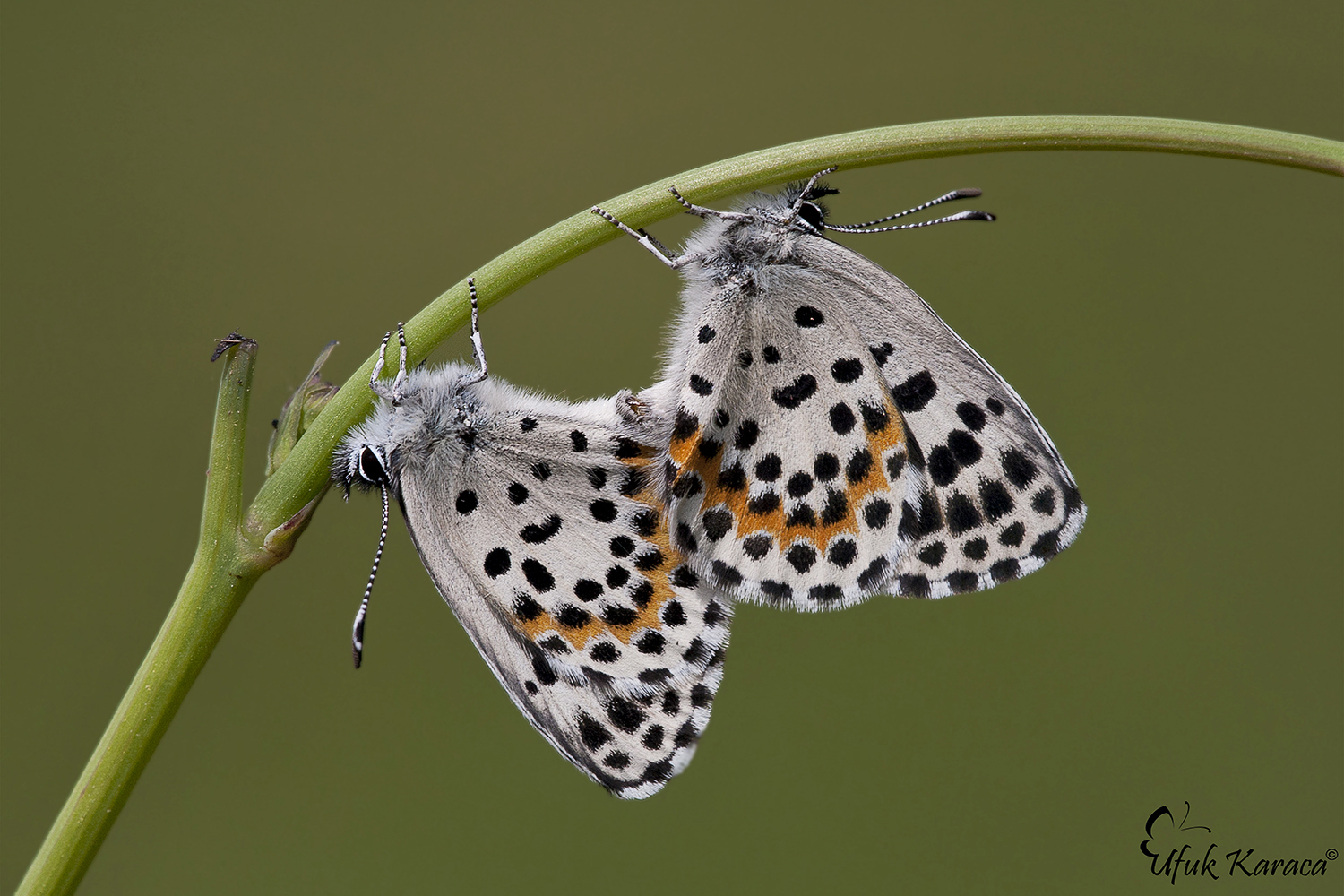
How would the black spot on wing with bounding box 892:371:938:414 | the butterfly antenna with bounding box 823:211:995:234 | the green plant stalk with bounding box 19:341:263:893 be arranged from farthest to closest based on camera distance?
the black spot on wing with bounding box 892:371:938:414 → the butterfly antenna with bounding box 823:211:995:234 → the green plant stalk with bounding box 19:341:263:893

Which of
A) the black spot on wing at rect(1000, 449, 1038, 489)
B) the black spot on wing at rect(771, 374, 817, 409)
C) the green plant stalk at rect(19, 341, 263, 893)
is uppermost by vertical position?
the black spot on wing at rect(1000, 449, 1038, 489)

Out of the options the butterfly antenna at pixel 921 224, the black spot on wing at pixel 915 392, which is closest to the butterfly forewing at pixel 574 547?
the black spot on wing at pixel 915 392

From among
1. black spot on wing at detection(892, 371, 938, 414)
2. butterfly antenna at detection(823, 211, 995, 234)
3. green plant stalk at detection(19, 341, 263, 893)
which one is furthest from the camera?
black spot on wing at detection(892, 371, 938, 414)

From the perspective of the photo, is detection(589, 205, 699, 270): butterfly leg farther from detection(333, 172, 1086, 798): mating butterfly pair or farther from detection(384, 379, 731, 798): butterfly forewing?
detection(384, 379, 731, 798): butterfly forewing

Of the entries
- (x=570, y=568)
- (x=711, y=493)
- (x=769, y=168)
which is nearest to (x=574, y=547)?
(x=570, y=568)

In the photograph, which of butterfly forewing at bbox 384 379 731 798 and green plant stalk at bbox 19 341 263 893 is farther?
butterfly forewing at bbox 384 379 731 798

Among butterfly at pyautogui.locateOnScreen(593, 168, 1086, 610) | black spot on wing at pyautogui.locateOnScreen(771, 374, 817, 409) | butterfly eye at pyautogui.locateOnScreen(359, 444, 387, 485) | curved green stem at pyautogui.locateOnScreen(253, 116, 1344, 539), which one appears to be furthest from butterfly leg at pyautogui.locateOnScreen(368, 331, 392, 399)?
black spot on wing at pyautogui.locateOnScreen(771, 374, 817, 409)
